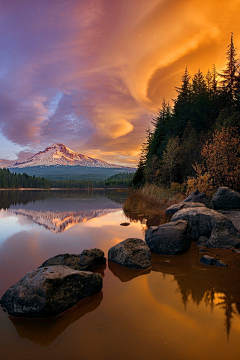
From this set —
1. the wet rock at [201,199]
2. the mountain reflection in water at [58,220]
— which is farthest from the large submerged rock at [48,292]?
the wet rock at [201,199]

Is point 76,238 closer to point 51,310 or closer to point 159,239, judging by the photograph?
point 159,239

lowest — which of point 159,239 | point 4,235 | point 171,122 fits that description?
point 4,235

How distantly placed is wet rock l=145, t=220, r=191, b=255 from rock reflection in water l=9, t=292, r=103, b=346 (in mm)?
3796

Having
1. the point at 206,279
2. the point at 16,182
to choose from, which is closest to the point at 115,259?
the point at 206,279

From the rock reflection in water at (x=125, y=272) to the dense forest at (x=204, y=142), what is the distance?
10142 mm

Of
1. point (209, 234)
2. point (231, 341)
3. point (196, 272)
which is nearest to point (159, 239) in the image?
point (196, 272)

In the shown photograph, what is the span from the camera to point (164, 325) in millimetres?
3547

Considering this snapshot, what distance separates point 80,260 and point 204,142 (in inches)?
849

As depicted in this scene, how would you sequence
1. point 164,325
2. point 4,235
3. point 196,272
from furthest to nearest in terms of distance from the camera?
point 4,235
point 196,272
point 164,325

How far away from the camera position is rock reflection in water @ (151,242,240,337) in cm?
422

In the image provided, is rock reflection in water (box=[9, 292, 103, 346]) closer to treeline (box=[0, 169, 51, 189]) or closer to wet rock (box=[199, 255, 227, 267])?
wet rock (box=[199, 255, 227, 267])

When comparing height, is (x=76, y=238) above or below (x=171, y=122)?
below

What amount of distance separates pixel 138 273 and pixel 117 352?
9.47ft

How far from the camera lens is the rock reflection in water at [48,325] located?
332 cm
